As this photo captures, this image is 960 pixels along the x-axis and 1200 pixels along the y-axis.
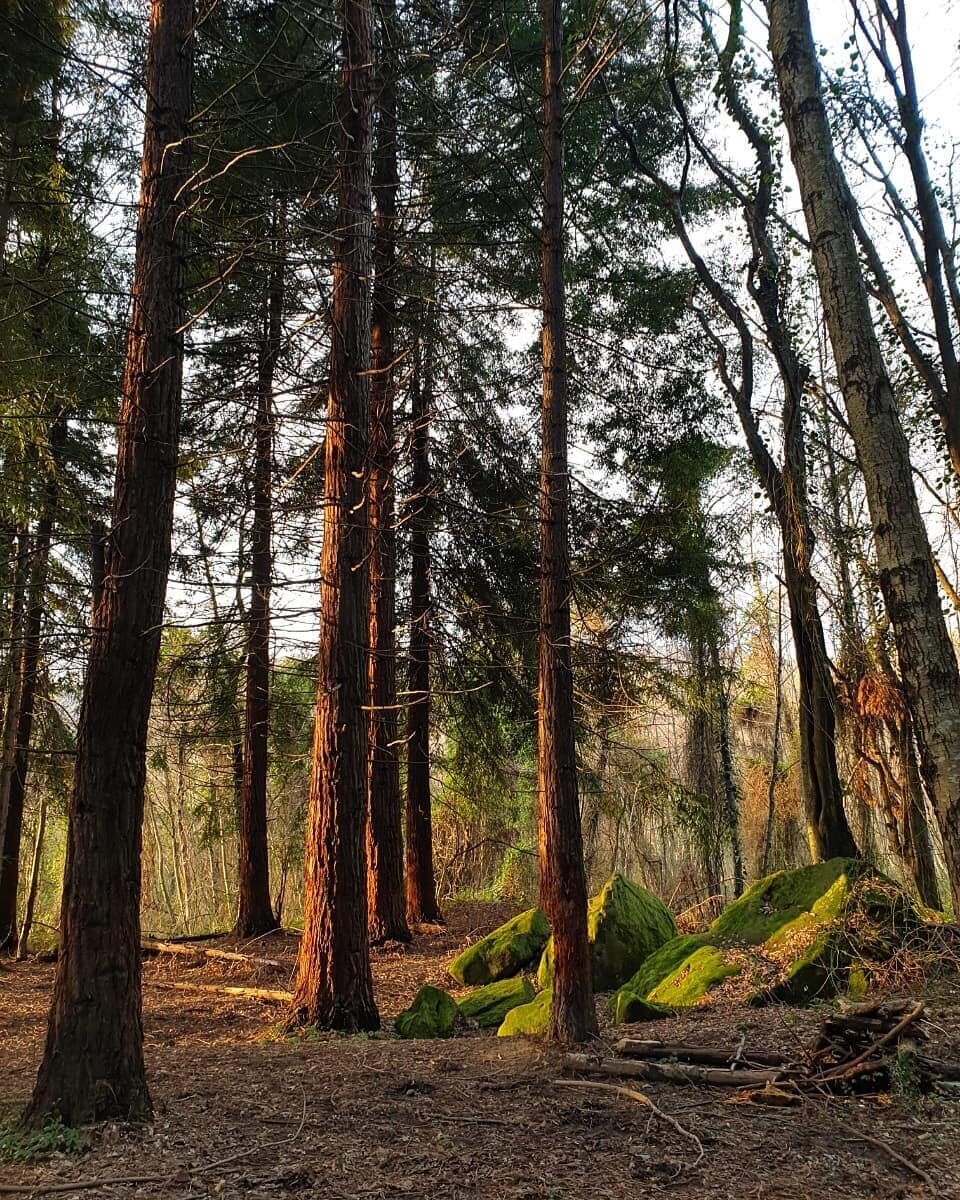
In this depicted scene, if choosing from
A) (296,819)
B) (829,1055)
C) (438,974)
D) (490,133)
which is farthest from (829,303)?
(296,819)

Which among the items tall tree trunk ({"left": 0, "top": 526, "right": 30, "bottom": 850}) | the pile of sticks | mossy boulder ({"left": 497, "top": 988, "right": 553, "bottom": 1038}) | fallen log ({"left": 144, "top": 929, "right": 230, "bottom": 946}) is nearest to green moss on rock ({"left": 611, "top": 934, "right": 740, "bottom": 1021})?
mossy boulder ({"left": 497, "top": 988, "right": 553, "bottom": 1038})

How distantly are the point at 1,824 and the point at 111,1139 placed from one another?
294 inches

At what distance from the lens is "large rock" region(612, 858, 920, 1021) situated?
6.52 m

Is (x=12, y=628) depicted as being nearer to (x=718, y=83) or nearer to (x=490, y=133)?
(x=490, y=133)

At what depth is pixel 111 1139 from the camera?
3812 mm

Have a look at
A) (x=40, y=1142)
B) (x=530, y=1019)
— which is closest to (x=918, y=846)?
(x=530, y=1019)

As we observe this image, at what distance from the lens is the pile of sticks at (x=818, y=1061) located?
443 cm

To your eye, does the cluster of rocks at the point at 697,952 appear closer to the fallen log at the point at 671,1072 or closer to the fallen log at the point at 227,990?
the fallen log at the point at 671,1072

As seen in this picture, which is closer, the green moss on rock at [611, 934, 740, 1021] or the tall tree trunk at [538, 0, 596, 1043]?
the tall tree trunk at [538, 0, 596, 1043]

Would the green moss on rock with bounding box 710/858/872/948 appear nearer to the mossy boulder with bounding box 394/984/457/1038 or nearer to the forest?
the forest

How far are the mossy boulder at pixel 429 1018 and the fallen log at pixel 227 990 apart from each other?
1307 millimetres

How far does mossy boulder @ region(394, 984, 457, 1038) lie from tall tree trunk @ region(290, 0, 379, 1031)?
0.27 metres

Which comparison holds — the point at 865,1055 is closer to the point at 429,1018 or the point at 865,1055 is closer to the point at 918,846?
the point at 429,1018

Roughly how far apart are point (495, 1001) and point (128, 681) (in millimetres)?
4830
